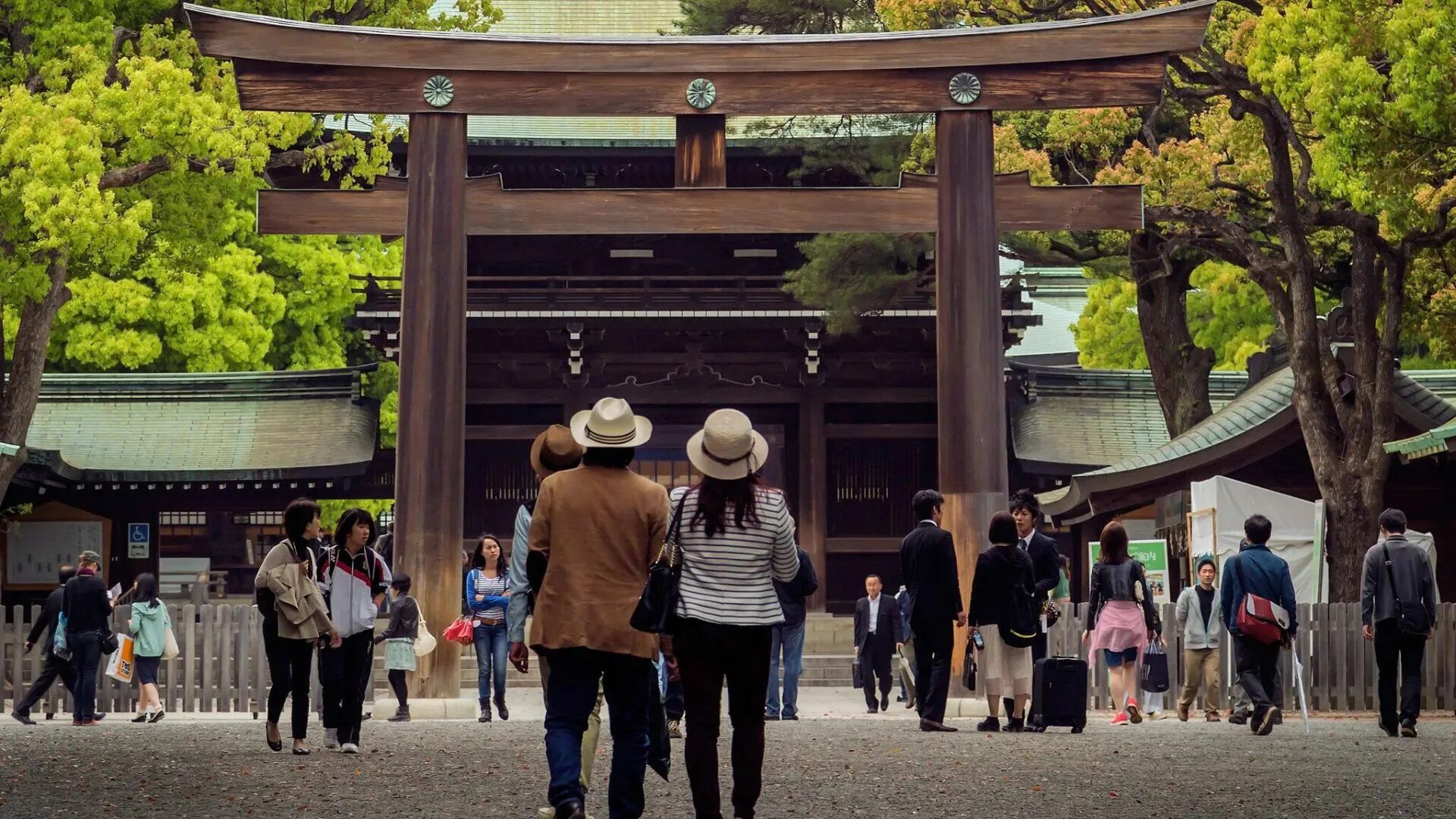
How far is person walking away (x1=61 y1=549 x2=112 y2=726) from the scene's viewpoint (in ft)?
55.6

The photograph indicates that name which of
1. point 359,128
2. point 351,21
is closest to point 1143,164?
point 351,21

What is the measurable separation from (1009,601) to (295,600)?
4709 millimetres

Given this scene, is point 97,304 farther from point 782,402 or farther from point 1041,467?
point 1041,467

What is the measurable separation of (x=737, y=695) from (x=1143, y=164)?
14.1 meters

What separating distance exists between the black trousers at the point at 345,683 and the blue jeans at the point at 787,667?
486 cm

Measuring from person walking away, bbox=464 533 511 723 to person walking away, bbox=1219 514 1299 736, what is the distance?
6011mm

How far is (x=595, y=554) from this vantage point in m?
7.55

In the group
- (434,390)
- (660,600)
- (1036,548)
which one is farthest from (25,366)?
(660,600)

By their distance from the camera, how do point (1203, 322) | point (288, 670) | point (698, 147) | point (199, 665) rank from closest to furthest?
point (288, 670)
point (698, 147)
point (199, 665)
point (1203, 322)

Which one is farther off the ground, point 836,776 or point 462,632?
point 462,632

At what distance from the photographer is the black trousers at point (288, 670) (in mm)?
11617

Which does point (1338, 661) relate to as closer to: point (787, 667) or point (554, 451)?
point (787, 667)

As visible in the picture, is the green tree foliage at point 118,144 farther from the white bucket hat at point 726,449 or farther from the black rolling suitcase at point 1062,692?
the white bucket hat at point 726,449

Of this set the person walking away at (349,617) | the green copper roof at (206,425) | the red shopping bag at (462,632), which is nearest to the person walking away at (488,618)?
the red shopping bag at (462,632)
